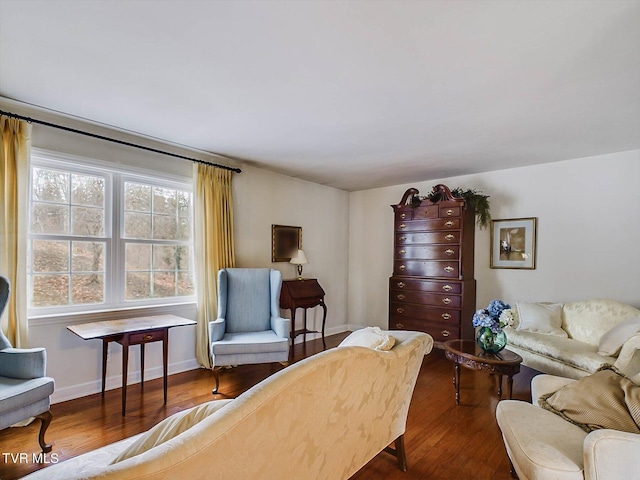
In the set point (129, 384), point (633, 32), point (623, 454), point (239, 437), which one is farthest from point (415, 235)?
point (239, 437)

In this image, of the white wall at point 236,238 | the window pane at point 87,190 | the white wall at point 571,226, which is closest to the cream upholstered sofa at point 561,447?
the white wall at point 571,226

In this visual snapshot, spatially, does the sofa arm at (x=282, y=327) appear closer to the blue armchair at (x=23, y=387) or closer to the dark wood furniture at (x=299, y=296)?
the dark wood furniture at (x=299, y=296)

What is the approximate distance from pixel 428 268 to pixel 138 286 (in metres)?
3.58

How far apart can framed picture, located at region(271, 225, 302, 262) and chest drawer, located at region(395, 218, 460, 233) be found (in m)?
1.51

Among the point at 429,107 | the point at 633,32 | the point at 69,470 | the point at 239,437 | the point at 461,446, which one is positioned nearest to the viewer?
the point at 239,437

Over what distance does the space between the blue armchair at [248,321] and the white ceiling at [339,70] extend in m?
1.53

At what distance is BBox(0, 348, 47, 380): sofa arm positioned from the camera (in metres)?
2.16

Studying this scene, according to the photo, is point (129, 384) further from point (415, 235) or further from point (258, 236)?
point (415, 235)

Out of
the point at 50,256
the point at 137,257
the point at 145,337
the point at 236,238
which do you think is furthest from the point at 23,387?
the point at 236,238

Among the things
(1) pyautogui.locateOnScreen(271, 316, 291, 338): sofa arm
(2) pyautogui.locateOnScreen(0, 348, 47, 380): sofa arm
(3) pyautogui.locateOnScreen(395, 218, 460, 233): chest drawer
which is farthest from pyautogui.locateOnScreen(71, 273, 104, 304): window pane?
(3) pyautogui.locateOnScreen(395, 218, 460, 233): chest drawer

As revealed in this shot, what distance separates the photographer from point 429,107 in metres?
2.54

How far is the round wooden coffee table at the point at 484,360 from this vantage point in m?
2.62

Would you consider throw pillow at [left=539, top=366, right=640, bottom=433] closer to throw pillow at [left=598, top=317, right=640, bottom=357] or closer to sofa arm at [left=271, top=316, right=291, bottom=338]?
throw pillow at [left=598, top=317, right=640, bottom=357]

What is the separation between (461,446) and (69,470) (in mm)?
2255
